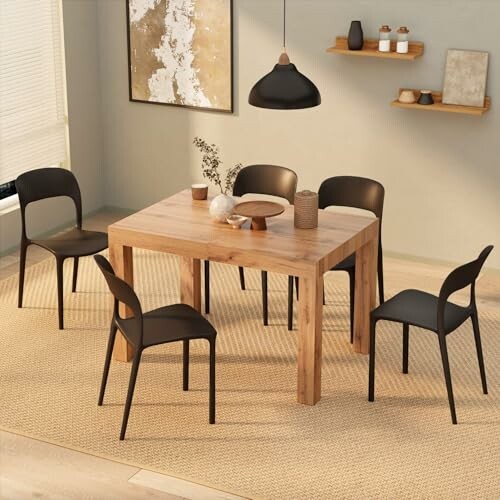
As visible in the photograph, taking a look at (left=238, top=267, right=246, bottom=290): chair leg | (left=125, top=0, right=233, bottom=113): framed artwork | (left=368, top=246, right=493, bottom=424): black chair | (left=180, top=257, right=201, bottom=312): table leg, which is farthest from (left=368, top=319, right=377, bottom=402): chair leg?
(left=125, top=0, right=233, bottom=113): framed artwork

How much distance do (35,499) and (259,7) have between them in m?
4.11

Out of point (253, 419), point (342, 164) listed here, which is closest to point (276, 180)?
point (342, 164)

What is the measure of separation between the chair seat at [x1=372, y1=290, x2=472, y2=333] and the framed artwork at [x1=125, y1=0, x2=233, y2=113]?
281 cm

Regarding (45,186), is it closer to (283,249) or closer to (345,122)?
(283,249)

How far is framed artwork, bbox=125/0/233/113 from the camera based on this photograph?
25.0ft

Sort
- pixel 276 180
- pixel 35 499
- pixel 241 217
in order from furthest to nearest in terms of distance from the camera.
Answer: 1. pixel 276 180
2. pixel 241 217
3. pixel 35 499

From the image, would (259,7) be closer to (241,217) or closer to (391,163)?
(391,163)

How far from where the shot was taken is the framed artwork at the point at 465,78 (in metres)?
6.75

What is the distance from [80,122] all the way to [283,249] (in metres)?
3.28

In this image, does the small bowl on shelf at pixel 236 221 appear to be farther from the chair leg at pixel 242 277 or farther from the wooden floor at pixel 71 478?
the wooden floor at pixel 71 478

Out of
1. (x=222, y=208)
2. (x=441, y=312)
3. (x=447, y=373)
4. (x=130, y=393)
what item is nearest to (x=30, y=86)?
(x=222, y=208)

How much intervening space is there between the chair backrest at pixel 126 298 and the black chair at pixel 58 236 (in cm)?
124

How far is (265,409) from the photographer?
17.6 ft

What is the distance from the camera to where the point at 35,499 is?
180 inches
